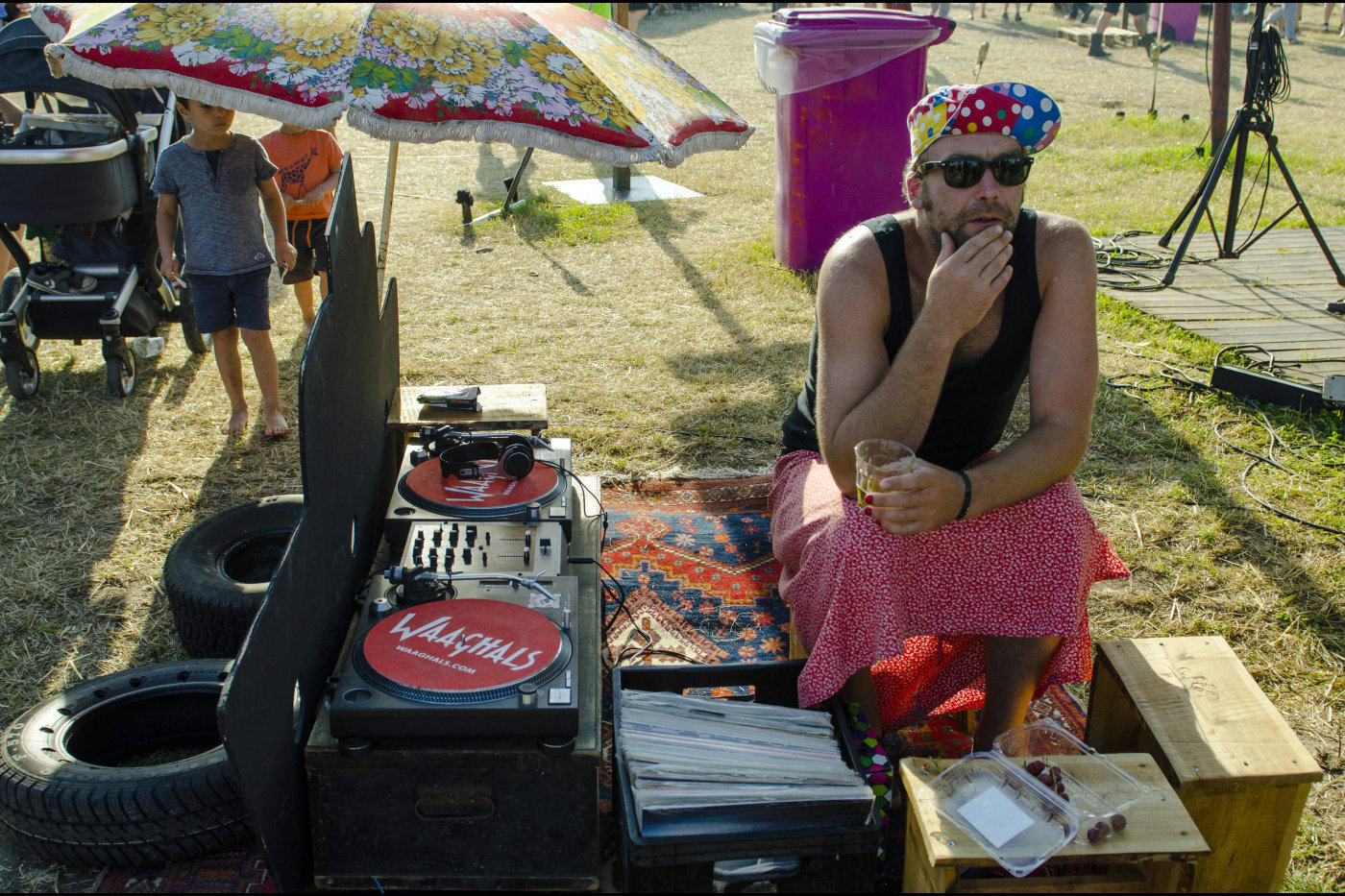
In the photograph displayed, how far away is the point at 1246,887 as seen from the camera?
7.28 feet

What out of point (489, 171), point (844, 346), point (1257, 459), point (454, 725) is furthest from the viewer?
point (489, 171)

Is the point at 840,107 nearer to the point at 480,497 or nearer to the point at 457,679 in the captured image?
the point at 480,497

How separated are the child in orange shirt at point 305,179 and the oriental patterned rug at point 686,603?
2.45m

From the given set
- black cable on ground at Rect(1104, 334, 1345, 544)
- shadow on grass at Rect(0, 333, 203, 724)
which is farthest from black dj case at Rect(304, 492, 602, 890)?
black cable on ground at Rect(1104, 334, 1345, 544)

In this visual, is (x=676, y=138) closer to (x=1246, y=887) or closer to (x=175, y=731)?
(x=175, y=731)

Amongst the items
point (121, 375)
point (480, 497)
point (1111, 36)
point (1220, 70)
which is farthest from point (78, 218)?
point (1111, 36)

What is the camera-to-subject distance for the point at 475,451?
304 centimetres

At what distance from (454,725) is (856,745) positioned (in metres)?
0.88

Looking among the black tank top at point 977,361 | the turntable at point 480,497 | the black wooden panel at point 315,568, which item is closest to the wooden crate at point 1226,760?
the black tank top at point 977,361

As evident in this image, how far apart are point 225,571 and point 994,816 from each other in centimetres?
229

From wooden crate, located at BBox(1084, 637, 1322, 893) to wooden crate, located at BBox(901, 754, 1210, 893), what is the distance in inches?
6.1

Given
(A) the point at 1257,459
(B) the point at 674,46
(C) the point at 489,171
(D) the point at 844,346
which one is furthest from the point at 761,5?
(D) the point at 844,346

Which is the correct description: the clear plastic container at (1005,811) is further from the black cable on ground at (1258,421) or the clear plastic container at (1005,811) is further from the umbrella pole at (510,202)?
the umbrella pole at (510,202)

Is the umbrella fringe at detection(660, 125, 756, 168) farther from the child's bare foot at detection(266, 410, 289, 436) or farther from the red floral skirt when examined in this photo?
the child's bare foot at detection(266, 410, 289, 436)
